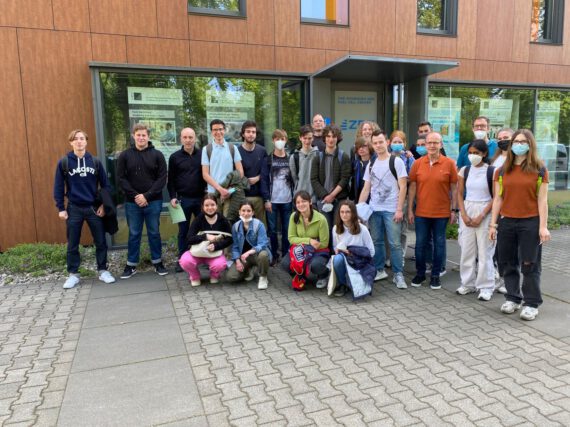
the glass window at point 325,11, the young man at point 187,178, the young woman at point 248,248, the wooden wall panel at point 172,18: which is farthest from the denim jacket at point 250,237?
the glass window at point 325,11

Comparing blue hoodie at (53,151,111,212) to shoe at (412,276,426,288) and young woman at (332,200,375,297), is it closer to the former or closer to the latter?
young woman at (332,200,375,297)

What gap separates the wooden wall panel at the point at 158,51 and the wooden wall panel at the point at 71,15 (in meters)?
0.70

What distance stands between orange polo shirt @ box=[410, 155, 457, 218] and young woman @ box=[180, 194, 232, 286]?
2.40 m

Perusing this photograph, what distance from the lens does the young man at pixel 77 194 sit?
17.9ft

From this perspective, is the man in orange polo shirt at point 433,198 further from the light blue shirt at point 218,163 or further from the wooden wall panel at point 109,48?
the wooden wall panel at point 109,48

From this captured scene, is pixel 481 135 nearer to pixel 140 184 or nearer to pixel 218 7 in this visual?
pixel 140 184

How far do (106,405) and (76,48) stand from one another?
19.4 ft

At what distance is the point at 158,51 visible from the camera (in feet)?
24.1

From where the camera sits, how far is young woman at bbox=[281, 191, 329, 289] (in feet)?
17.1

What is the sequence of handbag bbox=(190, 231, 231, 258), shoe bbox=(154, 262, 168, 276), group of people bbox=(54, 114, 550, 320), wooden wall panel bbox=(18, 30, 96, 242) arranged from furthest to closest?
wooden wall panel bbox=(18, 30, 96, 242) < shoe bbox=(154, 262, 168, 276) < handbag bbox=(190, 231, 231, 258) < group of people bbox=(54, 114, 550, 320)

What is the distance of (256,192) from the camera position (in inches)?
244

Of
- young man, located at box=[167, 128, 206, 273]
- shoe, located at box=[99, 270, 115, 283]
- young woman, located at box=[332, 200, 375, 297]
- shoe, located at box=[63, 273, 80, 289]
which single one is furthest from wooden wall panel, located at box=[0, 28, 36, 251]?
young woman, located at box=[332, 200, 375, 297]

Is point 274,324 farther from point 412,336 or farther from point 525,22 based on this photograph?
point 525,22

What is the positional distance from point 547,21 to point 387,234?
8.58 metres
